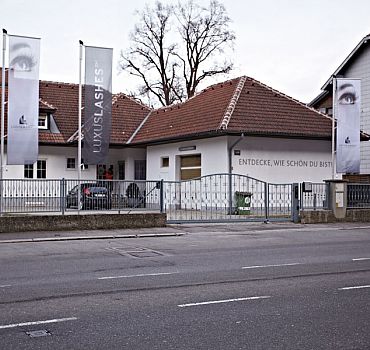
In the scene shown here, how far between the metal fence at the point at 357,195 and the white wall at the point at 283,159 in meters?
4.94

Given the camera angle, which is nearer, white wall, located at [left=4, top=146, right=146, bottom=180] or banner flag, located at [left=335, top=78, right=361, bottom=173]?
banner flag, located at [left=335, top=78, right=361, bottom=173]

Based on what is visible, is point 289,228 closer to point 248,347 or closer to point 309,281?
point 309,281

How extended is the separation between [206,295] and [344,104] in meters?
19.7

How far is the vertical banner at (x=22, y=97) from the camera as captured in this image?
2103 cm

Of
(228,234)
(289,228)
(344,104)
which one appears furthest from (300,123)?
(228,234)

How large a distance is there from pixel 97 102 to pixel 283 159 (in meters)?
10.1

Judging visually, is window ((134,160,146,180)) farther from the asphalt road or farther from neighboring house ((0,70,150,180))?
the asphalt road

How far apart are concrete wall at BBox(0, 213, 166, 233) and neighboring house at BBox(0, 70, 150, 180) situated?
13.7 meters

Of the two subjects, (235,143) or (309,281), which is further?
(235,143)

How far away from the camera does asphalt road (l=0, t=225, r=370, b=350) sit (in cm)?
653

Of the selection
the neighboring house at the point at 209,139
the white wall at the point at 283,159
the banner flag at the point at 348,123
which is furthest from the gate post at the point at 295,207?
the white wall at the point at 283,159

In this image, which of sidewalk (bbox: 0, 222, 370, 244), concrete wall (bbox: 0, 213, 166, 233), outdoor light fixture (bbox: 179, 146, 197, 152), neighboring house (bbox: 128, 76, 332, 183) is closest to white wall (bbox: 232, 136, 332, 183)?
neighboring house (bbox: 128, 76, 332, 183)

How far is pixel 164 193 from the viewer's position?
21844 millimetres

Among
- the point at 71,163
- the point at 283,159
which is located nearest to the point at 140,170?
the point at 71,163
